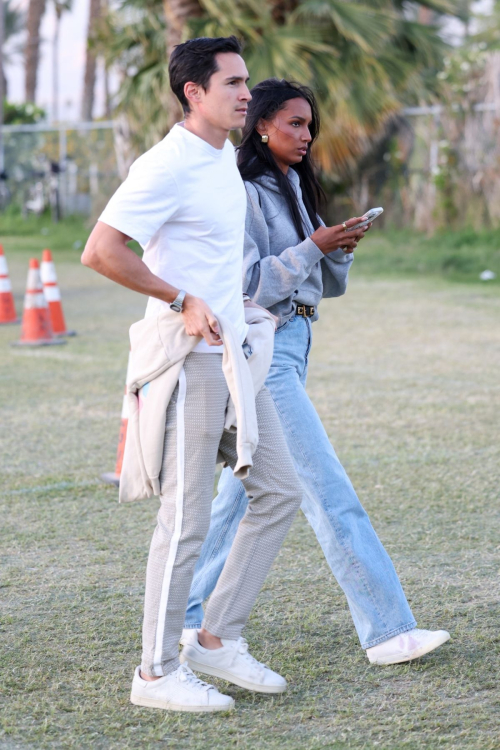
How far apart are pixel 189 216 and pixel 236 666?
1369 millimetres

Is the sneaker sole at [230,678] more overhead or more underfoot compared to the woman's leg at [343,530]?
more underfoot

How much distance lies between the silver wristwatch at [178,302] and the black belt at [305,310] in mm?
756

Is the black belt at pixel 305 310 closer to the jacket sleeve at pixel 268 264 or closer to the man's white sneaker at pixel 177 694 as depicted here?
the jacket sleeve at pixel 268 264

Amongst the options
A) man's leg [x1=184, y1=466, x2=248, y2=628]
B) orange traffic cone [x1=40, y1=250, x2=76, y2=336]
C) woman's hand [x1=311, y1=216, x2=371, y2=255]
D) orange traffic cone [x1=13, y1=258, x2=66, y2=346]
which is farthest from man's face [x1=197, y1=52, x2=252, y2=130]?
orange traffic cone [x1=40, y1=250, x2=76, y2=336]

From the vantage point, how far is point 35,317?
1019cm

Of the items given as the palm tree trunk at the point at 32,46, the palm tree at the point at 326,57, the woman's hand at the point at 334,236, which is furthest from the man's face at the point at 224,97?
the palm tree trunk at the point at 32,46

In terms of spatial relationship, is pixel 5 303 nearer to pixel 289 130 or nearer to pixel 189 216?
pixel 289 130

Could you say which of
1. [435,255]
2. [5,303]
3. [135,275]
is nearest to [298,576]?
[135,275]

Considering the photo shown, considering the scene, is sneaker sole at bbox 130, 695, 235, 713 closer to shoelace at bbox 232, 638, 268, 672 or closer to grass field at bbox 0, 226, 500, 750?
grass field at bbox 0, 226, 500, 750

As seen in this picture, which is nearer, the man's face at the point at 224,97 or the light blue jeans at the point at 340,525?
the man's face at the point at 224,97

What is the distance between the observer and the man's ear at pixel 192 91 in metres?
3.06

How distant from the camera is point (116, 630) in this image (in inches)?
150

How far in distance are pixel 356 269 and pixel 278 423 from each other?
46.1ft

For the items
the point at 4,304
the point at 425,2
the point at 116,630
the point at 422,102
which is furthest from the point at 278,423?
the point at 425,2
